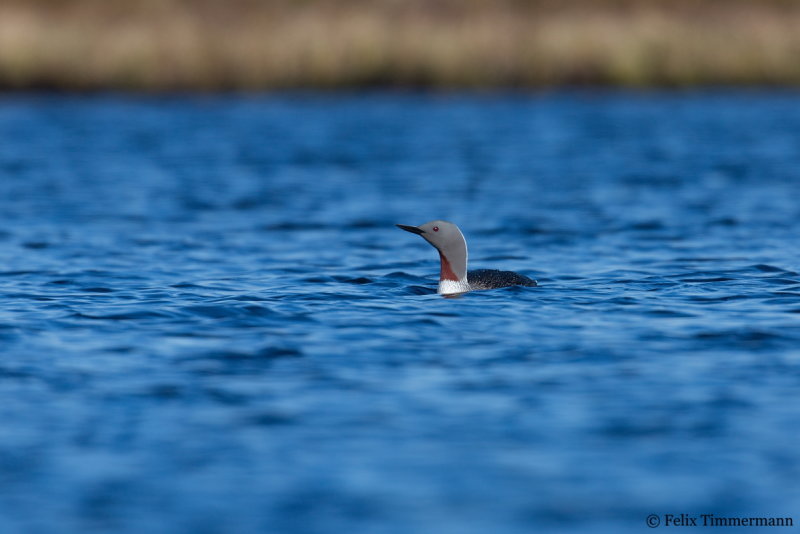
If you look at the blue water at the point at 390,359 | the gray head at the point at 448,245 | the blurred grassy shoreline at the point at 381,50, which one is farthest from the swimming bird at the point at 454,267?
the blurred grassy shoreline at the point at 381,50

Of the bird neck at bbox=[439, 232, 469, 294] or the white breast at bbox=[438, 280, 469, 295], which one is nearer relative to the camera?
the bird neck at bbox=[439, 232, 469, 294]

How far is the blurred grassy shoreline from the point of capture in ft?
107

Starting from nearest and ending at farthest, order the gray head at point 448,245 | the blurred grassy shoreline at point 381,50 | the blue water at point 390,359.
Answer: the blue water at point 390,359 → the gray head at point 448,245 → the blurred grassy shoreline at point 381,50

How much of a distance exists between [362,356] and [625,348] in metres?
1.62

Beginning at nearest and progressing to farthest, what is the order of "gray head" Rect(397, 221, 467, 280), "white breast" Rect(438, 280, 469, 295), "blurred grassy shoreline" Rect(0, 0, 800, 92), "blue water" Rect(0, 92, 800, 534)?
"blue water" Rect(0, 92, 800, 534) < "gray head" Rect(397, 221, 467, 280) < "white breast" Rect(438, 280, 469, 295) < "blurred grassy shoreline" Rect(0, 0, 800, 92)

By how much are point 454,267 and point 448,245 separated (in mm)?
172

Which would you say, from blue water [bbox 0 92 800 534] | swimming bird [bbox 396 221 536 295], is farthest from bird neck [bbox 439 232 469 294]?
blue water [bbox 0 92 800 534]

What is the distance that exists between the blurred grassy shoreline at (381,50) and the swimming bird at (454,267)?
23.2m

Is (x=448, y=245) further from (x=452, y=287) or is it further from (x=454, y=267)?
(x=452, y=287)

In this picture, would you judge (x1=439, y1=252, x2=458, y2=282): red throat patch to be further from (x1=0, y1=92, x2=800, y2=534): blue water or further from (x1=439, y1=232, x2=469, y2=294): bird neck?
(x1=0, y1=92, x2=800, y2=534): blue water

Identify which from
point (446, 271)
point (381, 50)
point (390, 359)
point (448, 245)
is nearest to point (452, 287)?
point (446, 271)

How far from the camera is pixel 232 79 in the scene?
33.5m

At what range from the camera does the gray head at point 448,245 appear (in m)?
10.4

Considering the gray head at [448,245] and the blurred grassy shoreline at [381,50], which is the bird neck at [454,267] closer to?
the gray head at [448,245]
